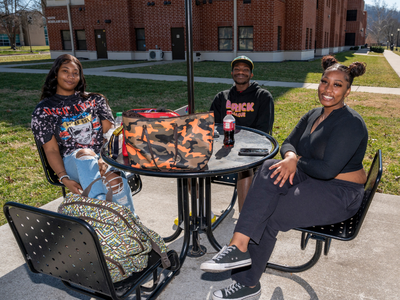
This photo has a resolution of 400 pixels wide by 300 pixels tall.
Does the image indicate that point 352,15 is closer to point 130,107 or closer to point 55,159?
Answer: point 130,107

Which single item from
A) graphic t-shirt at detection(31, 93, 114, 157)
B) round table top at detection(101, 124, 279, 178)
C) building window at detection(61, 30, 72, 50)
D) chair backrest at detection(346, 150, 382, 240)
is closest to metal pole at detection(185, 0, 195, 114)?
round table top at detection(101, 124, 279, 178)

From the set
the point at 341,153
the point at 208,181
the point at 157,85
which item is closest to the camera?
the point at 341,153

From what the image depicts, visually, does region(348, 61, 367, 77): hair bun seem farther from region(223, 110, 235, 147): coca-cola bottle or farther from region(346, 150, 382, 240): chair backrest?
region(223, 110, 235, 147): coca-cola bottle

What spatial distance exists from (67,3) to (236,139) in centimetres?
3129

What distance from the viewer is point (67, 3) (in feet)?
95.7

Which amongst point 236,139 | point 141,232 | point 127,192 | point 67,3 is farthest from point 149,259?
point 67,3

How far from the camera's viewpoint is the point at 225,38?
1030 inches

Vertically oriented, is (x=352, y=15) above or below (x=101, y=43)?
above

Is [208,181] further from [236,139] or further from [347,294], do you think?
[347,294]

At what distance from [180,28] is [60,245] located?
27.0m

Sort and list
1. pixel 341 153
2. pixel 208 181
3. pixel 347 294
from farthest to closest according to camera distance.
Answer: pixel 208 181
pixel 347 294
pixel 341 153

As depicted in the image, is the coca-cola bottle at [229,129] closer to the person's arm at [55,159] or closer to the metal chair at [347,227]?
the metal chair at [347,227]

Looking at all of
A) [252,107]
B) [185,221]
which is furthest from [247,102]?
[185,221]

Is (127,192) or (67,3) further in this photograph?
(67,3)
